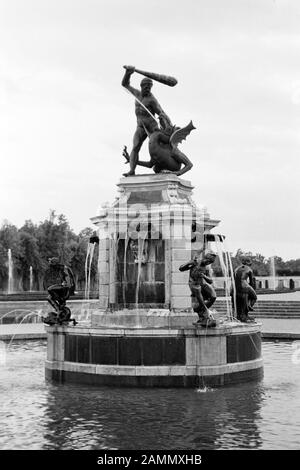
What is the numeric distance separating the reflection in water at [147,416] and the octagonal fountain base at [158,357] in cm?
36

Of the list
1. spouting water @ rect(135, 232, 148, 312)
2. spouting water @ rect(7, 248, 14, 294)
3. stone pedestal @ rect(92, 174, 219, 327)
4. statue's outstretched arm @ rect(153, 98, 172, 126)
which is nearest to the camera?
stone pedestal @ rect(92, 174, 219, 327)

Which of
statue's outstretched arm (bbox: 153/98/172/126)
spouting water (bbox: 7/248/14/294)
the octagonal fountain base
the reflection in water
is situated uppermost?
statue's outstretched arm (bbox: 153/98/172/126)

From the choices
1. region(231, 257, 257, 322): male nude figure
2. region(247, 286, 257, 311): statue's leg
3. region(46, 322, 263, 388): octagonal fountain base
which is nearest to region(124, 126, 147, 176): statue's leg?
region(231, 257, 257, 322): male nude figure

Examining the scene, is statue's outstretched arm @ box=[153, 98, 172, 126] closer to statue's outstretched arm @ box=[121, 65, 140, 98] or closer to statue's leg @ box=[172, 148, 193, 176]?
statue's outstretched arm @ box=[121, 65, 140, 98]

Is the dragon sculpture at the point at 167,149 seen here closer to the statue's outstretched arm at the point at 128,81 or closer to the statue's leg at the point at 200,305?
the statue's outstretched arm at the point at 128,81

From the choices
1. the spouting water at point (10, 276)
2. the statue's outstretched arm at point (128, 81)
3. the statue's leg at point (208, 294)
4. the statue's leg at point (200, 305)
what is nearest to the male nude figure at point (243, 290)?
the statue's leg at point (208, 294)

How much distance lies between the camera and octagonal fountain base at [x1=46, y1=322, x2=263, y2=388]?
13.4 meters

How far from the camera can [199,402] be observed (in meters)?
11.8

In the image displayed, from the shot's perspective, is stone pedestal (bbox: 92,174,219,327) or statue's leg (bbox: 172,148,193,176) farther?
statue's leg (bbox: 172,148,193,176)

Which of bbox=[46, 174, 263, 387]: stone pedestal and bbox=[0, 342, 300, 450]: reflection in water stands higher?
bbox=[46, 174, 263, 387]: stone pedestal

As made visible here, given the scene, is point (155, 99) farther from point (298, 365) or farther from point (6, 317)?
point (6, 317)

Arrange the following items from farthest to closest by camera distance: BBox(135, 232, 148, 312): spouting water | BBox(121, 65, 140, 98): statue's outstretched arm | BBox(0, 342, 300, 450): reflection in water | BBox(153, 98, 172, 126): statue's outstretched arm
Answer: BBox(153, 98, 172, 126): statue's outstretched arm, BBox(121, 65, 140, 98): statue's outstretched arm, BBox(135, 232, 148, 312): spouting water, BBox(0, 342, 300, 450): reflection in water

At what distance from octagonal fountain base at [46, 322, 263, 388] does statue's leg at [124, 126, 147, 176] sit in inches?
210

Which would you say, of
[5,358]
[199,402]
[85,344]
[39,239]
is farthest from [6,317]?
[39,239]
